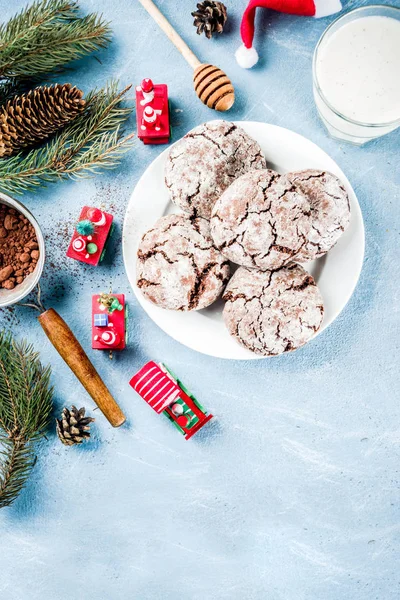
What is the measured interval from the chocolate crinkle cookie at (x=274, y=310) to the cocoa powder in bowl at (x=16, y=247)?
0.56 metres

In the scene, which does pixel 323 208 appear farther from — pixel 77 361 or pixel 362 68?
pixel 77 361

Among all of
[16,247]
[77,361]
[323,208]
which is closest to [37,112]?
[16,247]

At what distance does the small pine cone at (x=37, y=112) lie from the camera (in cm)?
133

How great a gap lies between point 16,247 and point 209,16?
80 cm

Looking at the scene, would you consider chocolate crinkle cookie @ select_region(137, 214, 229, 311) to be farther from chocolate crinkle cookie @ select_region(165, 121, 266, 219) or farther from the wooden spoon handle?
the wooden spoon handle

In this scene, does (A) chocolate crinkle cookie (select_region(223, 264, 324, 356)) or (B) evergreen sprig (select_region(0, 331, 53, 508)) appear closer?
(A) chocolate crinkle cookie (select_region(223, 264, 324, 356))

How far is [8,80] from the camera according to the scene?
4.69 ft

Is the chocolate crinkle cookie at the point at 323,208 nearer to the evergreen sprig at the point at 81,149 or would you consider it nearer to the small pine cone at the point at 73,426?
the evergreen sprig at the point at 81,149

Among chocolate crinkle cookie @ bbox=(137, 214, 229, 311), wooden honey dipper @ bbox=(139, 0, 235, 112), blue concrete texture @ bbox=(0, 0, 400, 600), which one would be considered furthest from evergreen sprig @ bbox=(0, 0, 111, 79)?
chocolate crinkle cookie @ bbox=(137, 214, 229, 311)

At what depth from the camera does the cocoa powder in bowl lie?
1.40m

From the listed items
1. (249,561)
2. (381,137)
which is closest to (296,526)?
(249,561)

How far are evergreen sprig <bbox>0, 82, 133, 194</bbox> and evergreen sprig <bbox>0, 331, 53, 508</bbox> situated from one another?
44 cm

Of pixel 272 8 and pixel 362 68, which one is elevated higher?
pixel 272 8

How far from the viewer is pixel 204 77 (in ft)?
4.50
